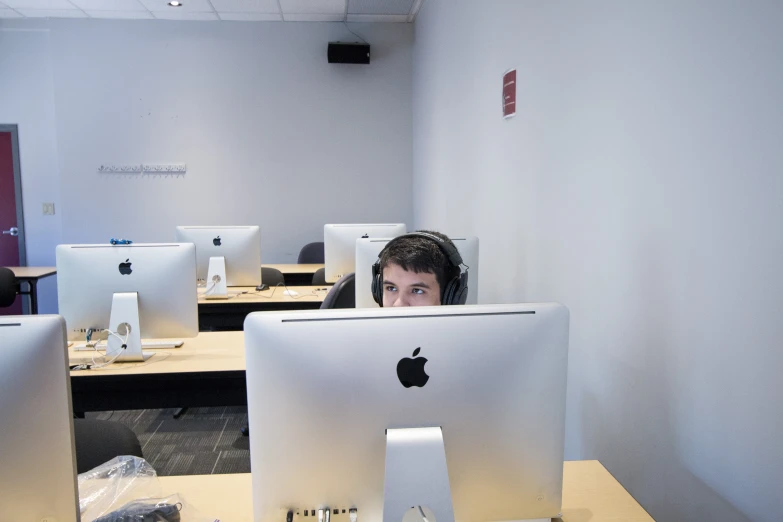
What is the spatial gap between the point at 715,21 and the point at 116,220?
5530 mm

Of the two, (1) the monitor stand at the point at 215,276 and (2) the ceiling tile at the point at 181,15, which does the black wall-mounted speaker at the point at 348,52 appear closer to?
(2) the ceiling tile at the point at 181,15

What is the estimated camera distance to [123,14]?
524cm

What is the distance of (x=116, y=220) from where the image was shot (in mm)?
5531

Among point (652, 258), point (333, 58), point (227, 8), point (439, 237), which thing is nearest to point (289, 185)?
point (333, 58)

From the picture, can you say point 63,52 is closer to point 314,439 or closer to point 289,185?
point 289,185

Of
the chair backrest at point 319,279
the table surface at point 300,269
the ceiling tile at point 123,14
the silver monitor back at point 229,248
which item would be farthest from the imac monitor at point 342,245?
the ceiling tile at point 123,14

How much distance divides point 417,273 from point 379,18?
4.59m

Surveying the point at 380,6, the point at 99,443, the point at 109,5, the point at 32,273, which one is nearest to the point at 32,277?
the point at 32,273

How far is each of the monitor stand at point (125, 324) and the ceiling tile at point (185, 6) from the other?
150 inches

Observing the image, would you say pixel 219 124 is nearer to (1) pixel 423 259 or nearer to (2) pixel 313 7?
(2) pixel 313 7

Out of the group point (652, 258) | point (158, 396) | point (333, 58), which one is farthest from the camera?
point (333, 58)

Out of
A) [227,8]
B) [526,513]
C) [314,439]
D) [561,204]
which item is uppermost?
[227,8]

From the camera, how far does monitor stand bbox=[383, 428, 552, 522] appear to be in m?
0.86

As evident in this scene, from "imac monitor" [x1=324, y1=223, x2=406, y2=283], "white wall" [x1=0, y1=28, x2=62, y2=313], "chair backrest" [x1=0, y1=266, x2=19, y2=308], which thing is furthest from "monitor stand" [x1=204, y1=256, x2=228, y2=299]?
"white wall" [x1=0, y1=28, x2=62, y2=313]
